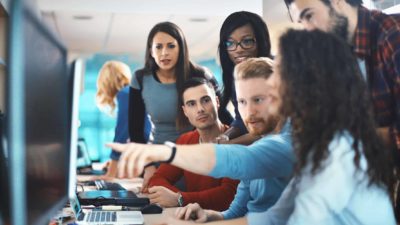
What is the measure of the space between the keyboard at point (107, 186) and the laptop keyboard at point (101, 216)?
0.51 m

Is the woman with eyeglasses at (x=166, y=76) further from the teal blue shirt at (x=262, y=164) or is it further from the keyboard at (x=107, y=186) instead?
the teal blue shirt at (x=262, y=164)

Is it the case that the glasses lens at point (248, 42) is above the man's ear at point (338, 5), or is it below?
below

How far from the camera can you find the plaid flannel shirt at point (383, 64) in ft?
5.12

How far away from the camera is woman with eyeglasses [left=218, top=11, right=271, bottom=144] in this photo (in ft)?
6.67

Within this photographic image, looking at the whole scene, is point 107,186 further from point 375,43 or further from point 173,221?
point 375,43

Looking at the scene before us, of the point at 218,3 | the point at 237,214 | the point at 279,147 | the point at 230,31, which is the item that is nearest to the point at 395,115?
the point at 279,147

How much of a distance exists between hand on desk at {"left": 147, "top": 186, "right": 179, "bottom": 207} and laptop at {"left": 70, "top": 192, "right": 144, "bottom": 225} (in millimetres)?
281

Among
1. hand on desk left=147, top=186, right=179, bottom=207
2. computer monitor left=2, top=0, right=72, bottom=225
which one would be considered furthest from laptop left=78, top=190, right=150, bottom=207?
computer monitor left=2, top=0, right=72, bottom=225

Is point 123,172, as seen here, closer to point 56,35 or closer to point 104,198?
point 56,35

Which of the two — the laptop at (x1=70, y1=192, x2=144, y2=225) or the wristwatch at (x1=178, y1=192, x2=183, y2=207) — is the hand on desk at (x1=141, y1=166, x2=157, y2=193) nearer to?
the wristwatch at (x1=178, y1=192, x2=183, y2=207)

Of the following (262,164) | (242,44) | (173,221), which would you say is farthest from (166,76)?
(262,164)

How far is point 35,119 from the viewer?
2.75ft

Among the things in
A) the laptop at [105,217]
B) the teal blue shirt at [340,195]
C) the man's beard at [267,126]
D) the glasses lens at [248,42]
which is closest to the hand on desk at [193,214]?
the laptop at [105,217]

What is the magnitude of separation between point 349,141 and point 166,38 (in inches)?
47.3
